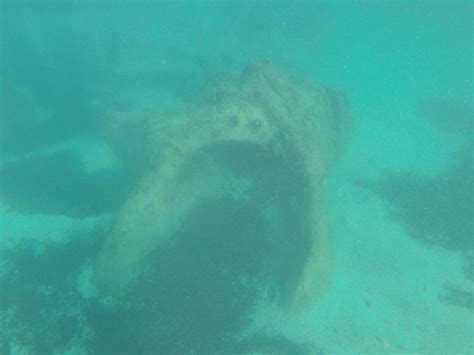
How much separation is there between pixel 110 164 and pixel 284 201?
22.7ft

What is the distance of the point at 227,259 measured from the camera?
30.4ft

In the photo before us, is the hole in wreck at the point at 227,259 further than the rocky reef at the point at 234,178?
No

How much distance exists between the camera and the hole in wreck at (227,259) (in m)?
7.72

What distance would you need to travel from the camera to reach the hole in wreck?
7.72 meters

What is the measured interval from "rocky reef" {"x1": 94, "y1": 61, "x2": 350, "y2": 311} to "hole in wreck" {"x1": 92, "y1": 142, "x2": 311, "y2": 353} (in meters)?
0.05

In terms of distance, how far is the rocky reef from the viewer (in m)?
8.82

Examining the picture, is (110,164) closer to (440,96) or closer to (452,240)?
(452,240)

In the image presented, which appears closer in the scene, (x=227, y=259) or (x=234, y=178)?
(x=227, y=259)

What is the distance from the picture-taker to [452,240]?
38.8 feet

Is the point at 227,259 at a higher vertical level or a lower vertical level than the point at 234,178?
lower

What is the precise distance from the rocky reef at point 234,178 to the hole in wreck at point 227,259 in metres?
0.05

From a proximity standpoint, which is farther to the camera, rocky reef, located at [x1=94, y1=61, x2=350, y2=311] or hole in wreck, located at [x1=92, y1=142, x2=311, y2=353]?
rocky reef, located at [x1=94, y1=61, x2=350, y2=311]

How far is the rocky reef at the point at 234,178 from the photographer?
882 centimetres

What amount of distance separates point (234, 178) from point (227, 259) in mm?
2935
